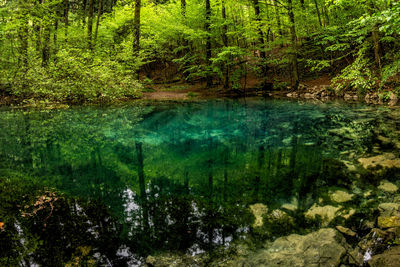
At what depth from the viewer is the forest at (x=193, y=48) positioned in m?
12.3

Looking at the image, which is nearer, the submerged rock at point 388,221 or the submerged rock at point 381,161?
the submerged rock at point 388,221

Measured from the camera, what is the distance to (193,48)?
27.0 meters

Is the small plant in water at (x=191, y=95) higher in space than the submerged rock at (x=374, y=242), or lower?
higher

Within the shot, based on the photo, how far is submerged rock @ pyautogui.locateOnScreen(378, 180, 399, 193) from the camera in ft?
14.6

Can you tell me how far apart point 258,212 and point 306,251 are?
1.12 metres

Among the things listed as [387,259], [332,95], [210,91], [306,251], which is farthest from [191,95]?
[387,259]

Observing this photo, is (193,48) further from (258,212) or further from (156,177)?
(258,212)

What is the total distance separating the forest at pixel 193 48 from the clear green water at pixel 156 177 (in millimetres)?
2355

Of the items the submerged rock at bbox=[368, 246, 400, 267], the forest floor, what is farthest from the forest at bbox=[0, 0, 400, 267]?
the forest floor

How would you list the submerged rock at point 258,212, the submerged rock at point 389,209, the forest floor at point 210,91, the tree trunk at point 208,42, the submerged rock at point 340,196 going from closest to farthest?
the submerged rock at point 389,209
the submerged rock at point 258,212
the submerged rock at point 340,196
the forest floor at point 210,91
the tree trunk at point 208,42

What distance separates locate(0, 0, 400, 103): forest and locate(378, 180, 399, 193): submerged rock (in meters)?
3.94

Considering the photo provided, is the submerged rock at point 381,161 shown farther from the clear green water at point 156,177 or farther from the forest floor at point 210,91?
the forest floor at point 210,91

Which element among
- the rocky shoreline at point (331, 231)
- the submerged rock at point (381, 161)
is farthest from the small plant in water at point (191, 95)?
the rocky shoreline at point (331, 231)

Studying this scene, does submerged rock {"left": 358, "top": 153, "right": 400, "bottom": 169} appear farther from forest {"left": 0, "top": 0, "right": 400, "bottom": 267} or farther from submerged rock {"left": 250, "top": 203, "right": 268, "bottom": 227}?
submerged rock {"left": 250, "top": 203, "right": 268, "bottom": 227}
